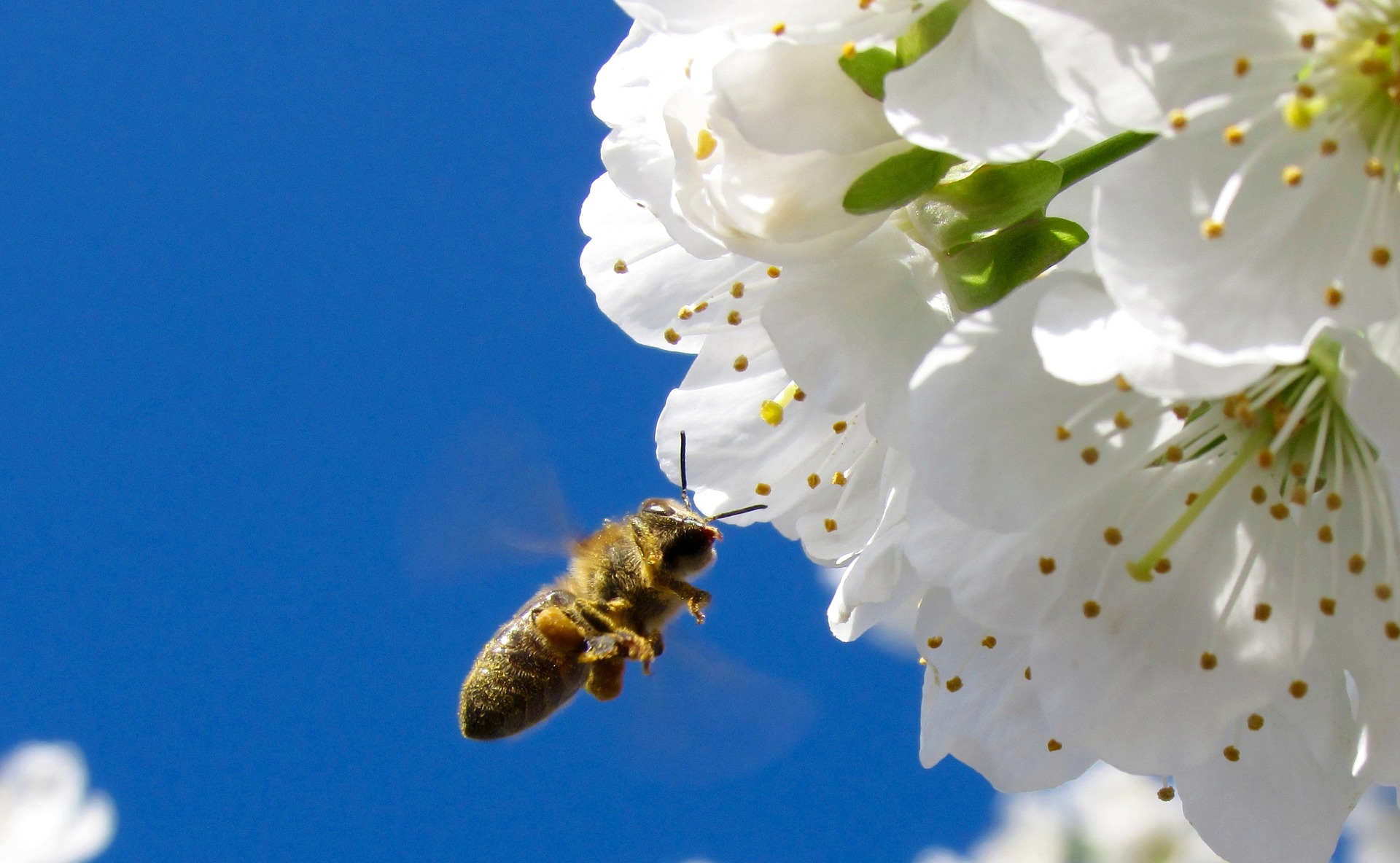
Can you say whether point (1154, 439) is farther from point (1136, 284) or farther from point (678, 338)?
point (678, 338)

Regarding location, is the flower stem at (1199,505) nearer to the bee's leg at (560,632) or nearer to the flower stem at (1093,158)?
the flower stem at (1093,158)

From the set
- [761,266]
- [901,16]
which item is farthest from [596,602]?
[901,16]

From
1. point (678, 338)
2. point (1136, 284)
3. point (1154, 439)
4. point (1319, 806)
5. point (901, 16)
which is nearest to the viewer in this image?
point (1136, 284)

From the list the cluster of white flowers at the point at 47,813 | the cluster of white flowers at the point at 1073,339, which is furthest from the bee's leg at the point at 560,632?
the cluster of white flowers at the point at 47,813

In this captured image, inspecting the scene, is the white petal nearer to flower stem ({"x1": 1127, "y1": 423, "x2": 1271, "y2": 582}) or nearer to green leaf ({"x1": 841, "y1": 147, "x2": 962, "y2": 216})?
green leaf ({"x1": 841, "y1": 147, "x2": 962, "y2": 216})

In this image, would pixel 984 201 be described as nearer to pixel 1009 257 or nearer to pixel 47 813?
pixel 1009 257

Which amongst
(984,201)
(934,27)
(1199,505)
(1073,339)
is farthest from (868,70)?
(1199,505)
